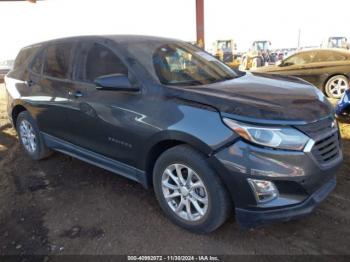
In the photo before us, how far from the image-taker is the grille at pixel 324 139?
2660 millimetres

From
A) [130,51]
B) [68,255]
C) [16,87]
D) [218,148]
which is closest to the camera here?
[218,148]

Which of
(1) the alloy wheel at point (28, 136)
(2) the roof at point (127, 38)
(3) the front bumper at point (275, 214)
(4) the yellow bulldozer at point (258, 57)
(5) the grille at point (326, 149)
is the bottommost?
(4) the yellow bulldozer at point (258, 57)

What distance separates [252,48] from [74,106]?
25473 mm

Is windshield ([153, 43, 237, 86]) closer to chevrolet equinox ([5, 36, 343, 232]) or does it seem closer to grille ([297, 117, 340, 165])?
chevrolet equinox ([5, 36, 343, 232])

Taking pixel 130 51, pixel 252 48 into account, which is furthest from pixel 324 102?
pixel 252 48

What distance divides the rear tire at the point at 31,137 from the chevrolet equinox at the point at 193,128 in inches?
21.7

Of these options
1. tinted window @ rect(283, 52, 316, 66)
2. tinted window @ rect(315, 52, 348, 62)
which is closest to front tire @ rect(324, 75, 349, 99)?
tinted window @ rect(315, 52, 348, 62)

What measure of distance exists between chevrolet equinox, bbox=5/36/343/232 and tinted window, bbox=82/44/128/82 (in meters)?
0.01

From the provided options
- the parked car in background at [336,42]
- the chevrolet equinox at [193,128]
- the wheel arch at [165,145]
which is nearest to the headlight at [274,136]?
the chevrolet equinox at [193,128]

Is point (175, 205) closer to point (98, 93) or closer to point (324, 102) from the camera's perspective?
point (98, 93)

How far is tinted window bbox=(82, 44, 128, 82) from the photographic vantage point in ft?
11.5

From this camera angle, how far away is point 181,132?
111 inches

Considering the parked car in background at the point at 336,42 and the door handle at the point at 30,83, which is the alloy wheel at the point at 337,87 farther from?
the parked car in background at the point at 336,42

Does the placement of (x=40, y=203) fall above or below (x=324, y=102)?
below
